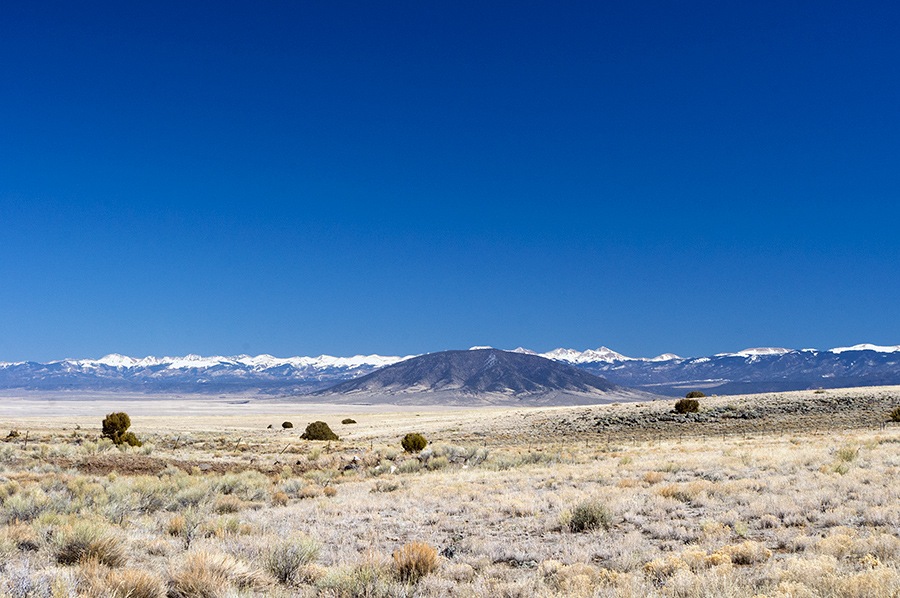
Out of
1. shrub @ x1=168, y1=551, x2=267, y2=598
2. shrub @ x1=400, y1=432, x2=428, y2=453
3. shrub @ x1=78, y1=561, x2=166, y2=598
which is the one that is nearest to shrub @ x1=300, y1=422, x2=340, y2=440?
shrub @ x1=400, y1=432, x2=428, y2=453

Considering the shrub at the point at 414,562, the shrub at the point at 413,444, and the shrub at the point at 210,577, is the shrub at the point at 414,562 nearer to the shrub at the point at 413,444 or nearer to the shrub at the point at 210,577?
the shrub at the point at 210,577

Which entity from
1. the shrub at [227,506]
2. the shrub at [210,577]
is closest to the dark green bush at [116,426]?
the shrub at [227,506]

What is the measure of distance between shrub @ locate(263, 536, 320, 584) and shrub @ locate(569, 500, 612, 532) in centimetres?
491

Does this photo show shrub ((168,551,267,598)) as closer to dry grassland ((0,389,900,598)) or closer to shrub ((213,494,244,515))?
dry grassland ((0,389,900,598))

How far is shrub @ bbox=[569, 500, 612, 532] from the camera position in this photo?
9.99 metres

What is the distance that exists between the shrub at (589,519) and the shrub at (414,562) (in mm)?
3570

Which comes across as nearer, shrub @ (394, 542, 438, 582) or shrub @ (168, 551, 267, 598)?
shrub @ (168, 551, 267, 598)

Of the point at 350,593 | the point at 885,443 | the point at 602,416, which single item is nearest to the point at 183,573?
the point at 350,593

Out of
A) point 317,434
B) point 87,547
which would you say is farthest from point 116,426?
point 87,547

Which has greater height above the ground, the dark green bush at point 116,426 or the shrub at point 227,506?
the shrub at point 227,506

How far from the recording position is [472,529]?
34.8 feet

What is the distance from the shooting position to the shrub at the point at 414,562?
23.5 feet

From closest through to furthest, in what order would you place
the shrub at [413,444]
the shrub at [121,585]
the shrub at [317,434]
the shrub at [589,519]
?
the shrub at [121,585], the shrub at [589,519], the shrub at [413,444], the shrub at [317,434]

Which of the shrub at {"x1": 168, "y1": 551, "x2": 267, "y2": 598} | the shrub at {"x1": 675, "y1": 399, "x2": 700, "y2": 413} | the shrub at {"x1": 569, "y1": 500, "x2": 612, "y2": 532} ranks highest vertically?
the shrub at {"x1": 168, "y1": 551, "x2": 267, "y2": 598}
